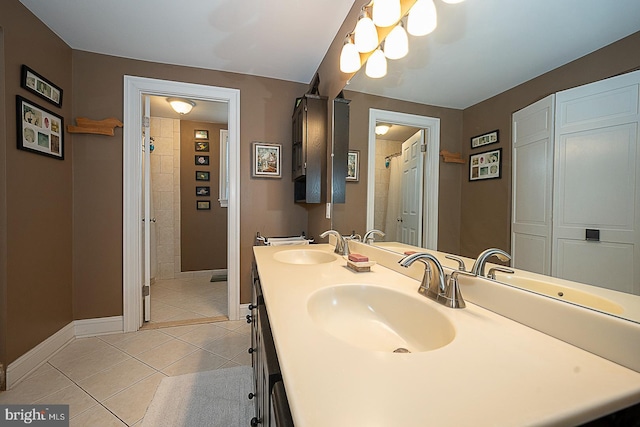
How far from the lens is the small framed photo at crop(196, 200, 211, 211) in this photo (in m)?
3.93

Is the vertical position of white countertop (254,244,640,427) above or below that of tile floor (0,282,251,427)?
above

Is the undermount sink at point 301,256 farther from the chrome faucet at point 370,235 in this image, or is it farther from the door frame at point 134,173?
the door frame at point 134,173

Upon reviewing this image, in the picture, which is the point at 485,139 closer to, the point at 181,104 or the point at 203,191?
the point at 181,104

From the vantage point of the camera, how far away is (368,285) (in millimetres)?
917

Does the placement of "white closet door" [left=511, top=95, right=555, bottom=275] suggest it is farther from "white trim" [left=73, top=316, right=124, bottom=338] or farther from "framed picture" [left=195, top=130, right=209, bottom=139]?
"framed picture" [left=195, top=130, right=209, bottom=139]

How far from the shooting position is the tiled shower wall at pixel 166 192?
3.71m

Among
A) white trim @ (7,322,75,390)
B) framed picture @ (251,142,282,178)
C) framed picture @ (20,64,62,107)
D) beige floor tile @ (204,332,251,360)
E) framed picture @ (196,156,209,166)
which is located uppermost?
framed picture @ (20,64,62,107)

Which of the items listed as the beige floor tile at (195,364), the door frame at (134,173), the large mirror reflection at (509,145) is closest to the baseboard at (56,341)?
the door frame at (134,173)

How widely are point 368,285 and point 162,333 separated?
7.02 ft

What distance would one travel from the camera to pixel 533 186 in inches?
26.0

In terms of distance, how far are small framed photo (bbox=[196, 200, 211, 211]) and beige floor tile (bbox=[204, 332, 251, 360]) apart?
2320 mm

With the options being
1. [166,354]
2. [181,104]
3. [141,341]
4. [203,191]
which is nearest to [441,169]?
[166,354]

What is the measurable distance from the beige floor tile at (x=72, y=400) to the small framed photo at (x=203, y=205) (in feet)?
8.83

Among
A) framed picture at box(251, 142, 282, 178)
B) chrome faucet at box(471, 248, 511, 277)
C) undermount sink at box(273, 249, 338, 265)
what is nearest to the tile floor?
undermount sink at box(273, 249, 338, 265)
